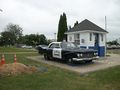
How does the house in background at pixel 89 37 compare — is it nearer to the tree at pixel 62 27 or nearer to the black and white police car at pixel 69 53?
the black and white police car at pixel 69 53

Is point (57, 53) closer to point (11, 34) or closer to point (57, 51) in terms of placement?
point (57, 51)

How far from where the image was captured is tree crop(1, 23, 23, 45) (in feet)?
249

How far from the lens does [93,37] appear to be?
768 inches

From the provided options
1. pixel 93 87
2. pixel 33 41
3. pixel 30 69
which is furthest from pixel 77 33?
pixel 33 41

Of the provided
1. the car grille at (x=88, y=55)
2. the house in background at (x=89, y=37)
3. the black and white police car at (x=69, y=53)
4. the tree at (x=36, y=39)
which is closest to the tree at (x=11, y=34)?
the tree at (x=36, y=39)

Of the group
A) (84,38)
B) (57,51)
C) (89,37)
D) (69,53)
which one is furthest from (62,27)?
(69,53)

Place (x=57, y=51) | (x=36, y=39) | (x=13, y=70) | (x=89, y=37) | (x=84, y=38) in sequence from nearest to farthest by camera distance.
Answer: (x=13, y=70) → (x=57, y=51) → (x=89, y=37) → (x=84, y=38) → (x=36, y=39)

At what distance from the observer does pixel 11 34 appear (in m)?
76.8

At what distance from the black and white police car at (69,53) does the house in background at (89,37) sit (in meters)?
4.54

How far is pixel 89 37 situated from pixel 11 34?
205 ft

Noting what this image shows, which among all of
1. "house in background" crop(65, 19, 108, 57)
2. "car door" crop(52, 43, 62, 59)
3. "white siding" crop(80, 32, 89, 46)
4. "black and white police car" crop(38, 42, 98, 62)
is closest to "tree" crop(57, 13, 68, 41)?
"house in background" crop(65, 19, 108, 57)

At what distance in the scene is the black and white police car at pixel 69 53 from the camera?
1298 centimetres

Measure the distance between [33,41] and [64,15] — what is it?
5195cm

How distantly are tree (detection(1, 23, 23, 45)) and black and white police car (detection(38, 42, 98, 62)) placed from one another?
205ft
